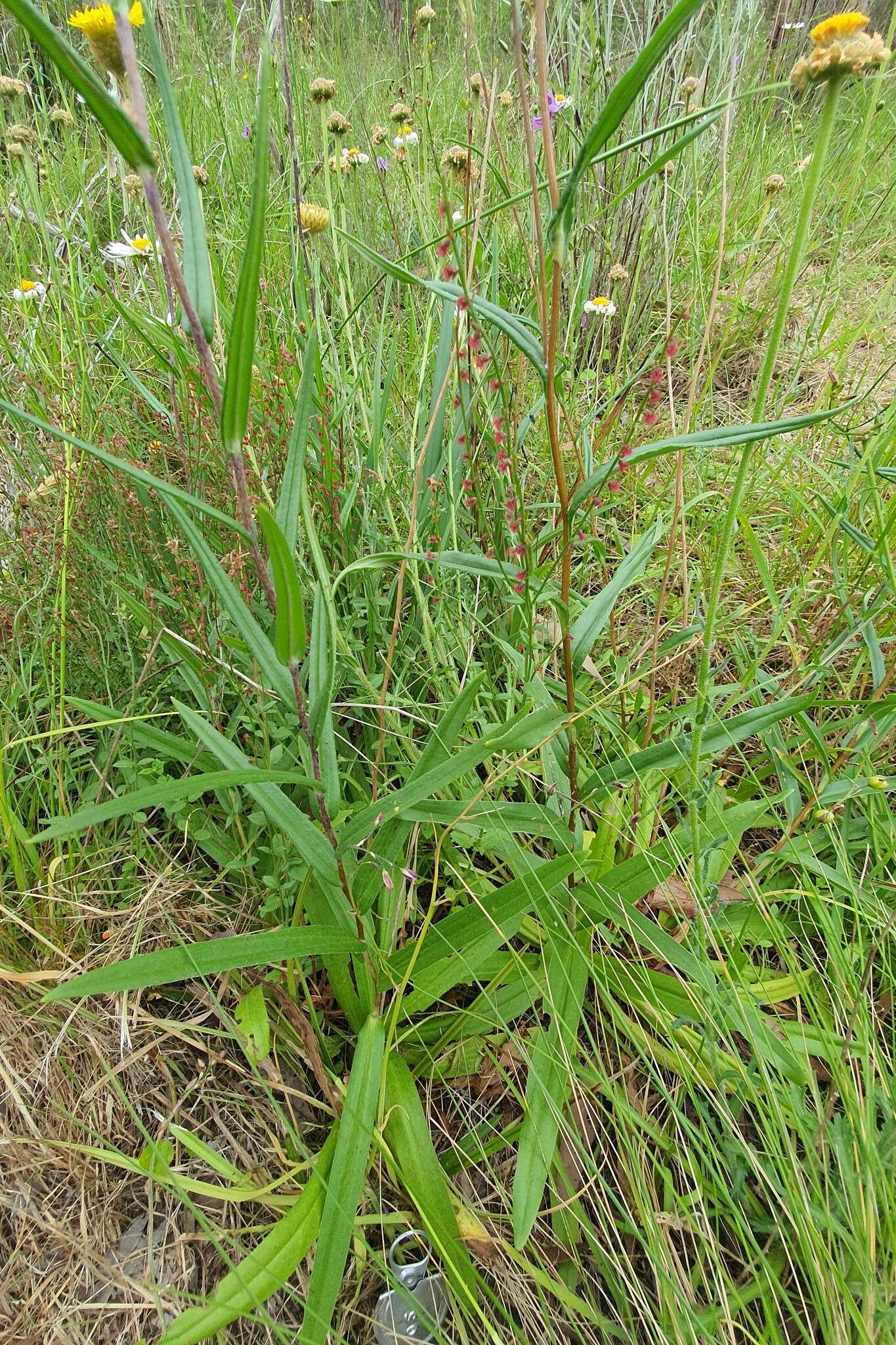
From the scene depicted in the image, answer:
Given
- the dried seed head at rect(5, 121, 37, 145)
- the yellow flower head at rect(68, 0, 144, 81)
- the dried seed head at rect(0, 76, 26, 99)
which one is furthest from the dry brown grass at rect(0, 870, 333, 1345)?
the dried seed head at rect(0, 76, 26, 99)

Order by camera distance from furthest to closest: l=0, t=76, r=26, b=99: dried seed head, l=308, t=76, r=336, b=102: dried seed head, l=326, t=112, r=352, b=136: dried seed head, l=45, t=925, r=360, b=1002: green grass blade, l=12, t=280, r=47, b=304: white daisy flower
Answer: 1. l=12, t=280, r=47, b=304: white daisy flower
2. l=0, t=76, r=26, b=99: dried seed head
3. l=326, t=112, r=352, b=136: dried seed head
4. l=308, t=76, r=336, b=102: dried seed head
5. l=45, t=925, r=360, b=1002: green grass blade

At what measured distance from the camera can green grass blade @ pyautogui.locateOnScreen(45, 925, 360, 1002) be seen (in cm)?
61

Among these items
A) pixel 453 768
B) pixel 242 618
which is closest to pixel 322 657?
pixel 242 618

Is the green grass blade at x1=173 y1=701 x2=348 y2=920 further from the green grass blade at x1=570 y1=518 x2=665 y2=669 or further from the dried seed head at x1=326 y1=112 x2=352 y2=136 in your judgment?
the dried seed head at x1=326 y1=112 x2=352 y2=136

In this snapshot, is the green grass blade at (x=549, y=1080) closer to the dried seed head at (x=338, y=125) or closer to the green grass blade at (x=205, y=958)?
the green grass blade at (x=205, y=958)

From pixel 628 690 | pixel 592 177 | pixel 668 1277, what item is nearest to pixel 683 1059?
pixel 668 1277

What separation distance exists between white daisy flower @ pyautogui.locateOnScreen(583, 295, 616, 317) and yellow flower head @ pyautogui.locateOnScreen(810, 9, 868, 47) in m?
0.89

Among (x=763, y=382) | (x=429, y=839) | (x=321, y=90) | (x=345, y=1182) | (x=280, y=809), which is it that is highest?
(x=321, y=90)

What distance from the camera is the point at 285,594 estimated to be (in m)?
0.50

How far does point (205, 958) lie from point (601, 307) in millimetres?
1396

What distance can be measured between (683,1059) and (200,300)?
755mm

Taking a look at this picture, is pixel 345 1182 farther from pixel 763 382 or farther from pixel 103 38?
pixel 103 38

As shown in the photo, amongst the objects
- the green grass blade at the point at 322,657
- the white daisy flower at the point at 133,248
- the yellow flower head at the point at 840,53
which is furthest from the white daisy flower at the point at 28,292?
Answer: the yellow flower head at the point at 840,53

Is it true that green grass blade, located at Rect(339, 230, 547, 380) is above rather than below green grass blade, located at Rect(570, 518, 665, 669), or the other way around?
above
